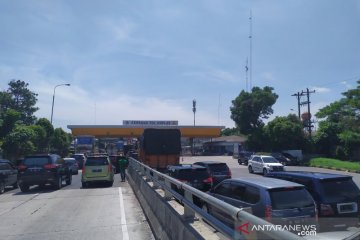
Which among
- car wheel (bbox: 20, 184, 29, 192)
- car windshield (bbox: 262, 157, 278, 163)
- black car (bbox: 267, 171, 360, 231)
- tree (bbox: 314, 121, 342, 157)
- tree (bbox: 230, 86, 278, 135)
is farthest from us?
tree (bbox: 230, 86, 278, 135)

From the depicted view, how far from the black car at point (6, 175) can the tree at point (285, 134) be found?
1688 inches

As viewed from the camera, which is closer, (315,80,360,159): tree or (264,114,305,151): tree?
(315,80,360,159): tree

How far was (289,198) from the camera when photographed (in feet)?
26.8

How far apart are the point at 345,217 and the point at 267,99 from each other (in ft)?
203

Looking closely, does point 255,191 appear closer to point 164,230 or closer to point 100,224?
point 164,230

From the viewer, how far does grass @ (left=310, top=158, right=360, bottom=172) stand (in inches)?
1620

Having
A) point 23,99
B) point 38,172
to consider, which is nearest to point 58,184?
point 38,172

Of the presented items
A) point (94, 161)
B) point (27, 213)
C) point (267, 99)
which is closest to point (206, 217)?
point (27, 213)

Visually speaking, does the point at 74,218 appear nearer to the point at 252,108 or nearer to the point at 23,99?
the point at 252,108

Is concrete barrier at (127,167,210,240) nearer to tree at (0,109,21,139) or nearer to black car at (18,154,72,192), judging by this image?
black car at (18,154,72,192)

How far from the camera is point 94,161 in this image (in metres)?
23.0

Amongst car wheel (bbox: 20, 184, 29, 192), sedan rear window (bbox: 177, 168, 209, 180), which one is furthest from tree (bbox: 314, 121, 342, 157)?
car wheel (bbox: 20, 184, 29, 192)

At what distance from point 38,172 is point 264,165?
2078 cm

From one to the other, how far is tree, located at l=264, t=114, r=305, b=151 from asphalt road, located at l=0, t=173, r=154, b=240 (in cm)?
4470
